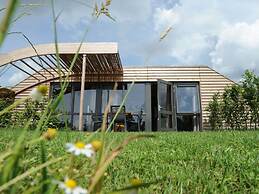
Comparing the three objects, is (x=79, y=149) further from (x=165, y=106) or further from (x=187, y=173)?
(x=165, y=106)

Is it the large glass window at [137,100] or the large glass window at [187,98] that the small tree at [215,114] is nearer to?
the large glass window at [187,98]

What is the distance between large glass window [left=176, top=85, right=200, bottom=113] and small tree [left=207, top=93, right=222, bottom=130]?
87 centimetres

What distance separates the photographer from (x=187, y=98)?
14.4 m

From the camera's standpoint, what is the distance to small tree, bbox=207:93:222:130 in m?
13.2

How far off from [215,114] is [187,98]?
158 cm

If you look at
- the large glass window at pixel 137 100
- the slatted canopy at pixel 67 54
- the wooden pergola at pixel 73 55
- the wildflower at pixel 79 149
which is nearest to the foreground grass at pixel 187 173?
the wildflower at pixel 79 149

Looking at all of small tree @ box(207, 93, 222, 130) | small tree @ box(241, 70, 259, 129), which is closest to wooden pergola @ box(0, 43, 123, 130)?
small tree @ box(207, 93, 222, 130)

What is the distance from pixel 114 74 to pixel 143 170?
1207cm

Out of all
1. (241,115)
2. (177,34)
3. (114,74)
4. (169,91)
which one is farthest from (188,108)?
(177,34)

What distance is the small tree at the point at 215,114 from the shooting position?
43.2 feet

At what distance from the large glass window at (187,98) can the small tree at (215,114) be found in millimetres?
870

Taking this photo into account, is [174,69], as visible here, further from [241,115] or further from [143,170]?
[143,170]

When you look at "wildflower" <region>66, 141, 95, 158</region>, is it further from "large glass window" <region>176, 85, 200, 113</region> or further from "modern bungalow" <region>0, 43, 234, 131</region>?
"large glass window" <region>176, 85, 200, 113</region>

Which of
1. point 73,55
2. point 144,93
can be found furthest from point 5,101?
point 144,93
